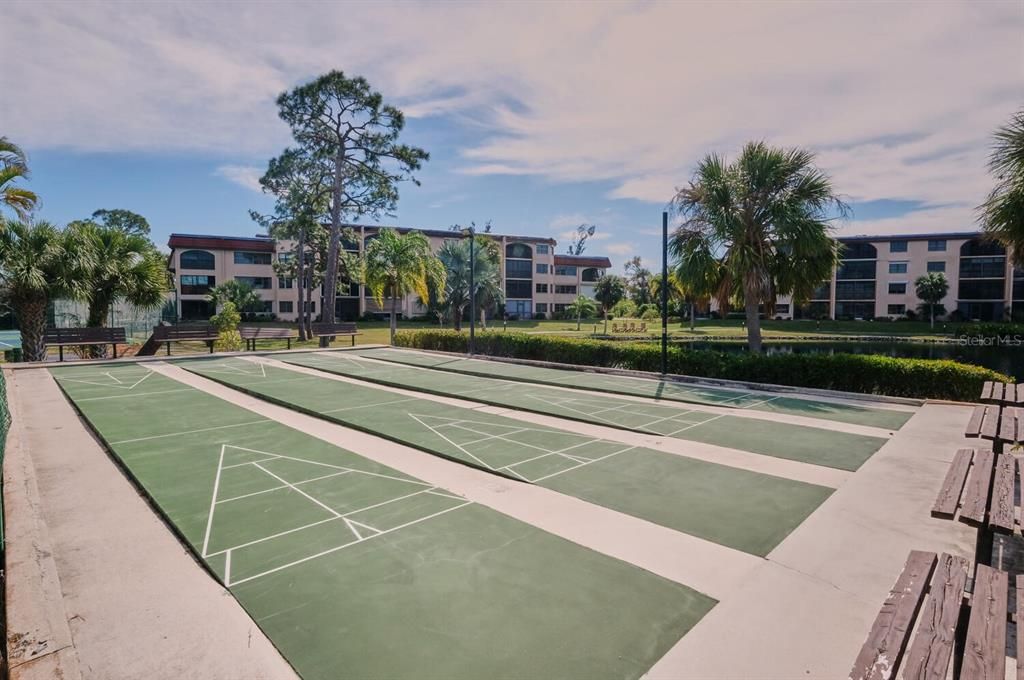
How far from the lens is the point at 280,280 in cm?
5941

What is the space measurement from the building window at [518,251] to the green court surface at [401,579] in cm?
6261

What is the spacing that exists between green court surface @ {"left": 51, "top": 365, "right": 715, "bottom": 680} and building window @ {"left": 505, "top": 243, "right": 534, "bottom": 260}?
6261 centimetres

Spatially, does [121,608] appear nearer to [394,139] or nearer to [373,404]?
[373,404]

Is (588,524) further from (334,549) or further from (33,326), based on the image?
(33,326)

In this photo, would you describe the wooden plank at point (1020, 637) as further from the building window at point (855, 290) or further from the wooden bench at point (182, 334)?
the building window at point (855, 290)

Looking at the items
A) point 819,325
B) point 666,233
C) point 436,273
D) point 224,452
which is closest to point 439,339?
point 436,273

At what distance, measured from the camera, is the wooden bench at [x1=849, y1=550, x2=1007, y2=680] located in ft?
7.80

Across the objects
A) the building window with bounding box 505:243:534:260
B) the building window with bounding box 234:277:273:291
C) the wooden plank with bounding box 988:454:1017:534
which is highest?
the building window with bounding box 505:243:534:260

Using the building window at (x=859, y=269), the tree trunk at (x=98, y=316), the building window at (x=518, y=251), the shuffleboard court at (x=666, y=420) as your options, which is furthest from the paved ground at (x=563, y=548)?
the building window at (x=859, y=269)

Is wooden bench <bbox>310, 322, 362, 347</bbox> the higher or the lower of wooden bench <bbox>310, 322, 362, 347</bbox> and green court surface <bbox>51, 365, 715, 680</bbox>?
the higher

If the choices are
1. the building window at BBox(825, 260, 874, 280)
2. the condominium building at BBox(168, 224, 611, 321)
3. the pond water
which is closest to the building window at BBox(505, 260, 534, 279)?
the condominium building at BBox(168, 224, 611, 321)

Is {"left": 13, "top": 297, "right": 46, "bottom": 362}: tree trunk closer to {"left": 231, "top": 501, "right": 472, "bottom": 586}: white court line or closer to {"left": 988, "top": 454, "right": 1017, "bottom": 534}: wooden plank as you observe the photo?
{"left": 231, "top": 501, "right": 472, "bottom": 586}: white court line

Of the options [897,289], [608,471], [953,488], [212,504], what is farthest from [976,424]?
[897,289]

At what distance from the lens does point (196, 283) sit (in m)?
56.7
